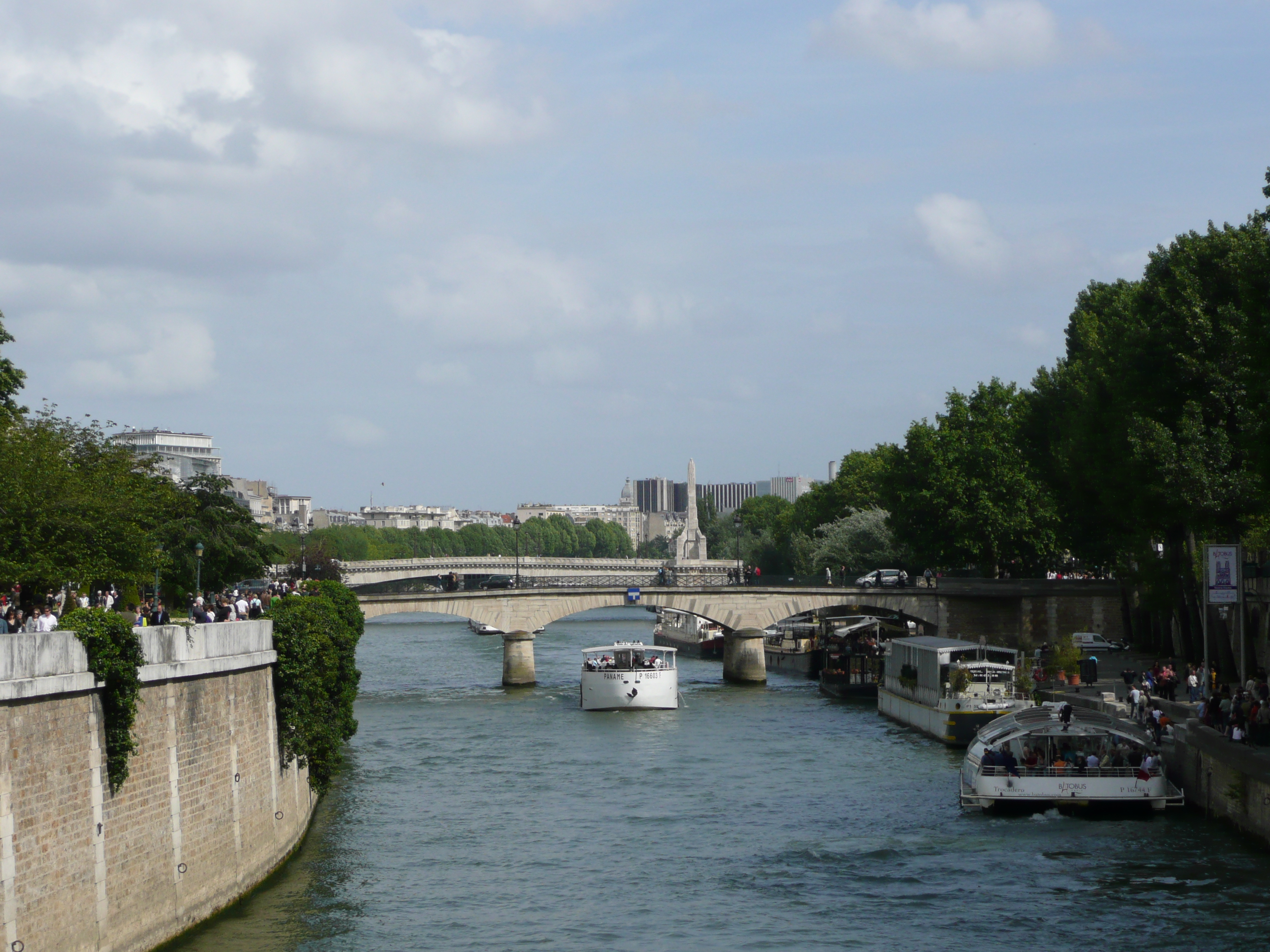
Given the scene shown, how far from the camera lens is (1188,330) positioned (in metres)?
43.8

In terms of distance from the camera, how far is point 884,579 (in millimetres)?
85750

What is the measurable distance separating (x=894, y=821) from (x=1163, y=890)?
8.30m

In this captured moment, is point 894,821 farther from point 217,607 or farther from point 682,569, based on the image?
point 682,569

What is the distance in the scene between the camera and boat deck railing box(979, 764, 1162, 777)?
34.2 metres

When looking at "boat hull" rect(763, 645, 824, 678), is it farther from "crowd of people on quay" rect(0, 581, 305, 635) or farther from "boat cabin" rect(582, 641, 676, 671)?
"crowd of people on quay" rect(0, 581, 305, 635)

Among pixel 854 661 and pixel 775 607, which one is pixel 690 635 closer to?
pixel 775 607

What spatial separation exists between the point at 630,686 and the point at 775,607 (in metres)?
18.5

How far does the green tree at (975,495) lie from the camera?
73750 millimetres

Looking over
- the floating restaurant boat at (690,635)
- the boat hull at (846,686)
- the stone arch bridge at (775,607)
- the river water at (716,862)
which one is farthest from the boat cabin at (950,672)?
the floating restaurant boat at (690,635)

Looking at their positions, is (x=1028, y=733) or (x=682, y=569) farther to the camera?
(x=682, y=569)

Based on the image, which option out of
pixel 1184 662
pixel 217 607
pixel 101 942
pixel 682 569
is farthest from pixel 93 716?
pixel 682 569

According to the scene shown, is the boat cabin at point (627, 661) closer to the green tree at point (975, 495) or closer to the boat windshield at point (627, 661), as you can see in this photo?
the boat windshield at point (627, 661)

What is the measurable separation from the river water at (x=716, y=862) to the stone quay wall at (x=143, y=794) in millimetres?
1114

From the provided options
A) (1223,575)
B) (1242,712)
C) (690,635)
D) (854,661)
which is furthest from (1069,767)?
(690,635)
